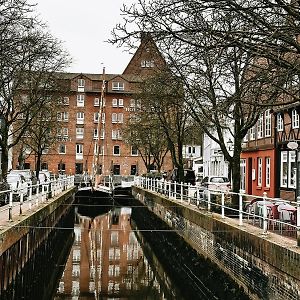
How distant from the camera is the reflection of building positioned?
17.4 m

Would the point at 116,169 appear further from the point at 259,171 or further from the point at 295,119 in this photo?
the point at 295,119

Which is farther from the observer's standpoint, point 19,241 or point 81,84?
point 81,84

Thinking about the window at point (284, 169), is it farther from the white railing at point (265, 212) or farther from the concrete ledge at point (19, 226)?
the concrete ledge at point (19, 226)

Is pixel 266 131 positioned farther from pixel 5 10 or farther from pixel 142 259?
pixel 5 10

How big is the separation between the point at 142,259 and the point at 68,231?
1003 centimetres

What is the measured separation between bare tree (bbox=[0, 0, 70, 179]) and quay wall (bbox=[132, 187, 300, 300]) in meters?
8.80

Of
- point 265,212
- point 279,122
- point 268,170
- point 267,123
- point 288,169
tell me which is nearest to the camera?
point 265,212

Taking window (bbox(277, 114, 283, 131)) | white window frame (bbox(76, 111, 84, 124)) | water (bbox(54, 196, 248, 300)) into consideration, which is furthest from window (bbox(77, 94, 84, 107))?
window (bbox(277, 114, 283, 131))

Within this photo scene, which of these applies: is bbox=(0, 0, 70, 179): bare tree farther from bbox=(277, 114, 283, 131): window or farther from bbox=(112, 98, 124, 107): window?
bbox=(112, 98, 124, 107): window

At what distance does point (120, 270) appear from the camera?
20.9 m

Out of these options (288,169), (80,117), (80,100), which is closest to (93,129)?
(80,117)

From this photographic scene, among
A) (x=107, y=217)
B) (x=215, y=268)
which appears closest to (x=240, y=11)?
(x=215, y=268)

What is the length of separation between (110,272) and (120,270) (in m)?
0.55

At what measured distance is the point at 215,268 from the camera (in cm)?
1680
